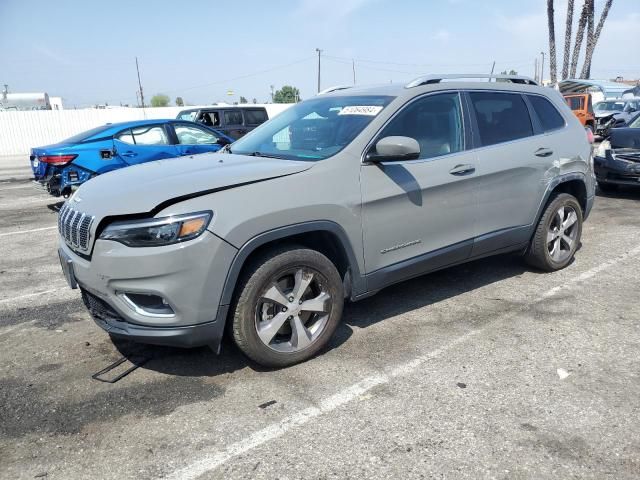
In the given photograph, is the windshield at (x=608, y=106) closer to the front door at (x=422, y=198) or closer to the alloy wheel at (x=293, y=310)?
the front door at (x=422, y=198)

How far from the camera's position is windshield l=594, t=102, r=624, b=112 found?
1030 inches

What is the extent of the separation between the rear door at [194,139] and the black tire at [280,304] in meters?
6.69

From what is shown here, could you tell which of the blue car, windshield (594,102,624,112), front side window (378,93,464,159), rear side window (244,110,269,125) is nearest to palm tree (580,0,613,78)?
windshield (594,102,624,112)

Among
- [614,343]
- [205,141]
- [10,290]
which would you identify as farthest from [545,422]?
[205,141]

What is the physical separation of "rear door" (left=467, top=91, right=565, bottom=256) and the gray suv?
0.05 feet

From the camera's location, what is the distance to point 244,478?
8.14 ft

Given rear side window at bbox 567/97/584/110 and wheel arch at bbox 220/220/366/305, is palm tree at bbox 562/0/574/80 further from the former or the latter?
wheel arch at bbox 220/220/366/305

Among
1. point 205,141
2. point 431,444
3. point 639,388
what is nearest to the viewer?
point 431,444

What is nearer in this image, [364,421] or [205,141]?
[364,421]

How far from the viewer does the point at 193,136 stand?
32.9 ft

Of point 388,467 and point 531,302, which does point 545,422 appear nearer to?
point 388,467

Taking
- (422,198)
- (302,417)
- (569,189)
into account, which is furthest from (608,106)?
(302,417)

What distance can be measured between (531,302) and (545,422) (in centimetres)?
188

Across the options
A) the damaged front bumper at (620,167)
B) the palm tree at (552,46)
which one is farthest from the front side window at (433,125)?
the palm tree at (552,46)
